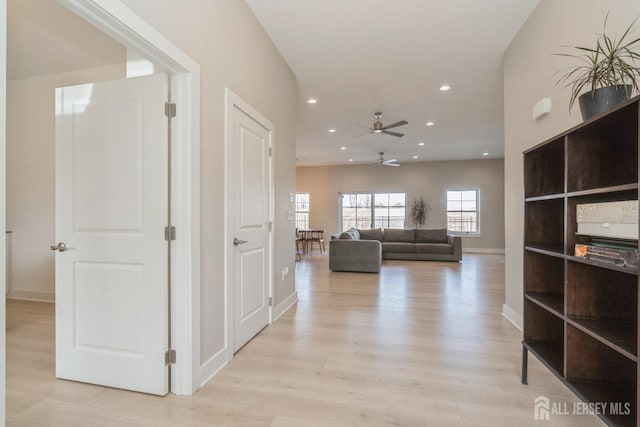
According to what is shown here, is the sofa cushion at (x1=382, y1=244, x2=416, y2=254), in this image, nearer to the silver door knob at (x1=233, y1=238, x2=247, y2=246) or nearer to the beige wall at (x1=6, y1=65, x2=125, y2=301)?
the silver door knob at (x1=233, y1=238, x2=247, y2=246)

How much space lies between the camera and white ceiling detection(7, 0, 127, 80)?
2.52 m

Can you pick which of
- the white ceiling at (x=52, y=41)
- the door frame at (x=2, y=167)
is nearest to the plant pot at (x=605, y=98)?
the door frame at (x=2, y=167)

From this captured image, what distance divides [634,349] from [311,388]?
1.62 m

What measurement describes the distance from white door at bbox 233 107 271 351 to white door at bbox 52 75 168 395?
0.71m

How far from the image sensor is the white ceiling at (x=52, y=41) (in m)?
2.52

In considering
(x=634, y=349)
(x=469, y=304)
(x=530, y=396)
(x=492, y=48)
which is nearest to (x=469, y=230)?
(x=469, y=304)

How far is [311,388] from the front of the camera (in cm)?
199

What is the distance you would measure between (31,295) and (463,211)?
10373mm

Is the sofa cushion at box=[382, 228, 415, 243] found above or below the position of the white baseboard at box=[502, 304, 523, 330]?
above

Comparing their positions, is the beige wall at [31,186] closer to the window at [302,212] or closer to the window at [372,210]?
the window at [302,212]

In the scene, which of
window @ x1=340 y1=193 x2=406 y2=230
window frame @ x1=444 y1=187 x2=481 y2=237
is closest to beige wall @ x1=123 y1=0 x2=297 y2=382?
window @ x1=340 y1=193 x2=406 y2=230

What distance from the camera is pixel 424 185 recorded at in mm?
10117

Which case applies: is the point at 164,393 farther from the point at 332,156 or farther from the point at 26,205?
the point at 332,156

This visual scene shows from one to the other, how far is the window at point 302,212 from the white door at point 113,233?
9.10 metres
